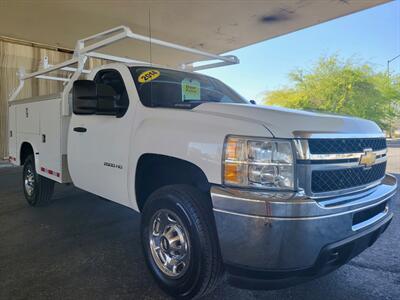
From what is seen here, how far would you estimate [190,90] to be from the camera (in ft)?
11.6

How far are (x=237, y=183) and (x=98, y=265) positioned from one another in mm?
1894

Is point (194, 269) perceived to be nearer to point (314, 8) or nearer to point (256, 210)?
point (256, 210)

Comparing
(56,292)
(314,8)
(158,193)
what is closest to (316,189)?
(158,193)

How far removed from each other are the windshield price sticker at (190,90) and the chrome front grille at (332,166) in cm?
168

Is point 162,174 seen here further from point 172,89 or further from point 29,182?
point 29,182

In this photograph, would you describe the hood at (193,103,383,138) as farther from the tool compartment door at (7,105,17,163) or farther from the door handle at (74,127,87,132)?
the tool compartment door at (7,105,17,163)

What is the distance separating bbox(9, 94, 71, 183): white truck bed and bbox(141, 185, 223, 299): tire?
6.67 feet

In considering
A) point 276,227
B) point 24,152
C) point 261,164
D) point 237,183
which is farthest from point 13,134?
point 276,227

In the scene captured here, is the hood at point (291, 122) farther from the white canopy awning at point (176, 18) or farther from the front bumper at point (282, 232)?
the white canopy awning at point (176, 18)

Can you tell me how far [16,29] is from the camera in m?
10.5

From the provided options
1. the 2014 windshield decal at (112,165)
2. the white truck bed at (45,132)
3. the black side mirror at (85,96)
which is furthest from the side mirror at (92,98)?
the white truck bed at (45,132)

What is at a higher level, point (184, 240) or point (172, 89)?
point (172, 89)

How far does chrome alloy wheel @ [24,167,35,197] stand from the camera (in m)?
5.23

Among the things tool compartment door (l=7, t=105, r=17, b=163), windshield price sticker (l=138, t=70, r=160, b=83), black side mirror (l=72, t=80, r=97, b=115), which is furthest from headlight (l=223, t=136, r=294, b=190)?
tool compartment door (l=7, t=105, r=17, b=163)
